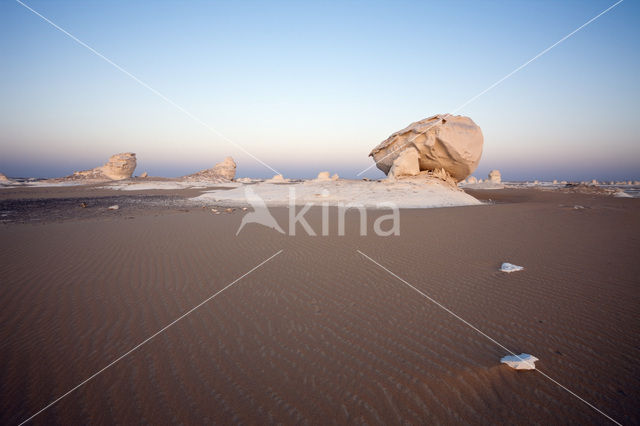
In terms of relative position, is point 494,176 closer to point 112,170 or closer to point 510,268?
point 510,268

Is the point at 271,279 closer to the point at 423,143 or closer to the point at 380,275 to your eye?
the point at 380,275

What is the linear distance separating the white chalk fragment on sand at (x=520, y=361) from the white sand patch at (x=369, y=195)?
1477 cm

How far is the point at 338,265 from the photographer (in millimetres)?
6238

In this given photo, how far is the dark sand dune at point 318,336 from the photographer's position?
233 cm

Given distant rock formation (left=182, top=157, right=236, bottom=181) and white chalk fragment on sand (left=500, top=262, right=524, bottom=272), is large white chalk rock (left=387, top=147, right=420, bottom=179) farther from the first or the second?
distant rock formation (left=182, top=157, right=236, bottom=181)

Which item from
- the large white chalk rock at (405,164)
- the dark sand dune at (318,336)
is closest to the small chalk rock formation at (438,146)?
the large white chalk rock at (405,164)

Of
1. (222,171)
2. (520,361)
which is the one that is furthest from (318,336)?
(222,171)

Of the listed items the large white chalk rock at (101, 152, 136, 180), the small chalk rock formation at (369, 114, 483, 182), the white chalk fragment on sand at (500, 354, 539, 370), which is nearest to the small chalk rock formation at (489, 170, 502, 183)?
the small chalk rock formation at (369, 114, 483, 182)

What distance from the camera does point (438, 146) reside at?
20516 millimetres

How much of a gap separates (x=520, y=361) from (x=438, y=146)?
66.1 feet

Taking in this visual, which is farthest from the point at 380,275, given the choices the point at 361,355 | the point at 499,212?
the point at 499,212

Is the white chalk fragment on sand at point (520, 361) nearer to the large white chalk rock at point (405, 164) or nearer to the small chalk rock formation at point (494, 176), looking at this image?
the large white chalk rock at point (405, 164)

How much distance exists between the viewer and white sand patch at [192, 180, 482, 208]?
58.5 feet

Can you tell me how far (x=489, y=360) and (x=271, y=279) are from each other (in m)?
3.72
